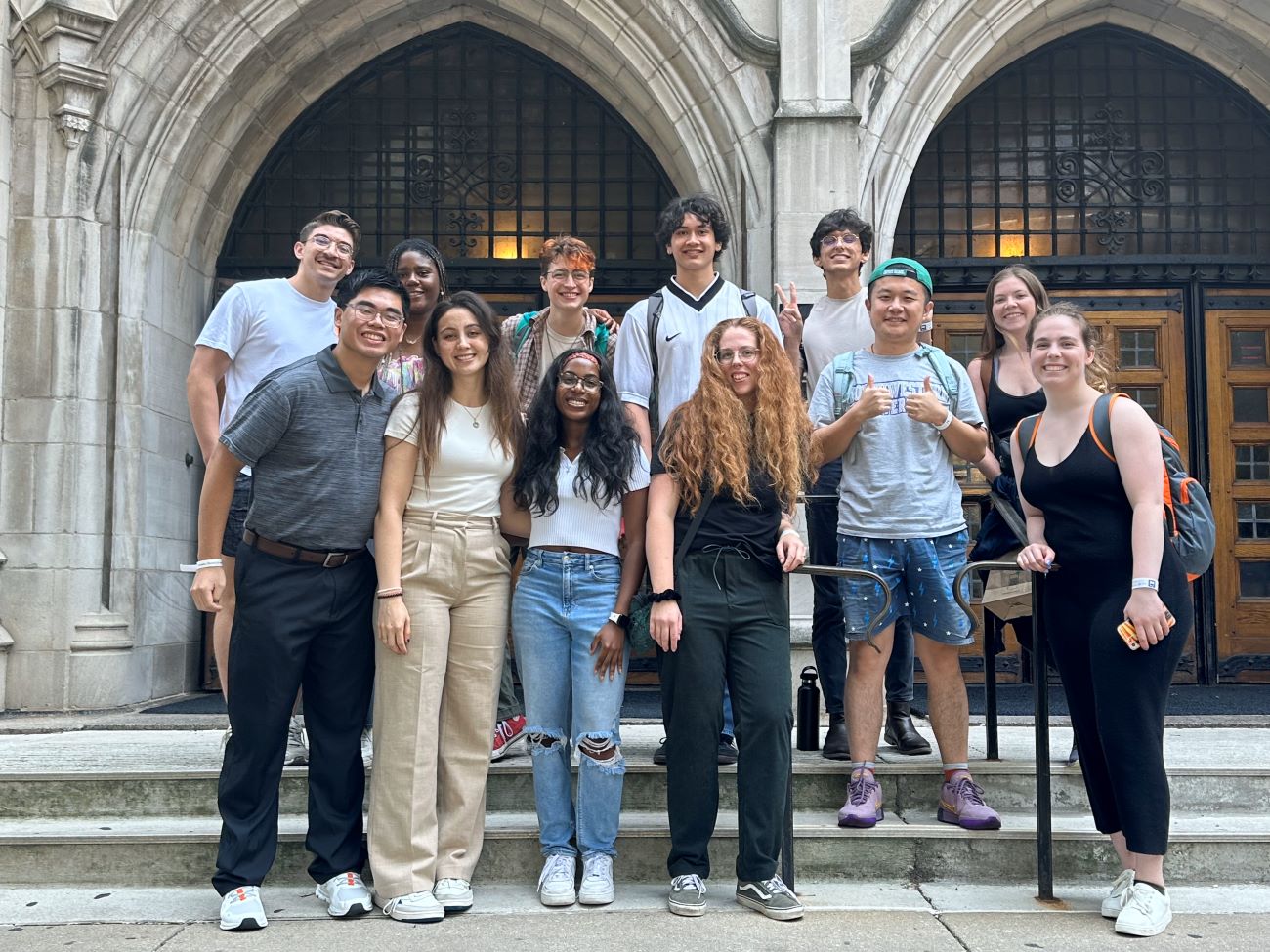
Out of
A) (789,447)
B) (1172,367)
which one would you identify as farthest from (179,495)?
(1172,367)

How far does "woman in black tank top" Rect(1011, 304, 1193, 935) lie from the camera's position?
146 inches

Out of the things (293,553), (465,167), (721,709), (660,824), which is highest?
(465,167)

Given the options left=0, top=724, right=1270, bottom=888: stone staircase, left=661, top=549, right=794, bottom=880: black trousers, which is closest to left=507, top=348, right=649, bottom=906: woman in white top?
left=661, top=549, right=794, bottom=880: black trousers

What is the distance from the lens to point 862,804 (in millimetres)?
4336

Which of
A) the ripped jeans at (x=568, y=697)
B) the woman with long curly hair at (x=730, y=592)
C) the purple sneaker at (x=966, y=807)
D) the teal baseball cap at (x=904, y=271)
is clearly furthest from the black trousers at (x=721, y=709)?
the teal baseball cap at (x=904, y=271)

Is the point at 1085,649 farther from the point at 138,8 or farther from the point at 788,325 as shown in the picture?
the point at 138,8

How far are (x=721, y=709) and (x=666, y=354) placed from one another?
4.70 feet

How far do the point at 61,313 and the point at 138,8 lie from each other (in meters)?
2.00

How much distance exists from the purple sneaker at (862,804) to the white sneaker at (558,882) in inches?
41.4

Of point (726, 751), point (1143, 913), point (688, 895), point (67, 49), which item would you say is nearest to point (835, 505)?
point (726, 751)

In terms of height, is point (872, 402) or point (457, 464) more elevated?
point (872, 402)

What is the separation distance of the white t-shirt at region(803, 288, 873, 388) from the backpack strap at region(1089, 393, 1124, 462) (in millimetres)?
1282

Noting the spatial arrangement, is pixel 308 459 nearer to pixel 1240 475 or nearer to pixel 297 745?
pixel 297 745

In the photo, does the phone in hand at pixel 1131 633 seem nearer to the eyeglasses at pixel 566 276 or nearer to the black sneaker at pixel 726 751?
the black sneaker at pixel 726 751
